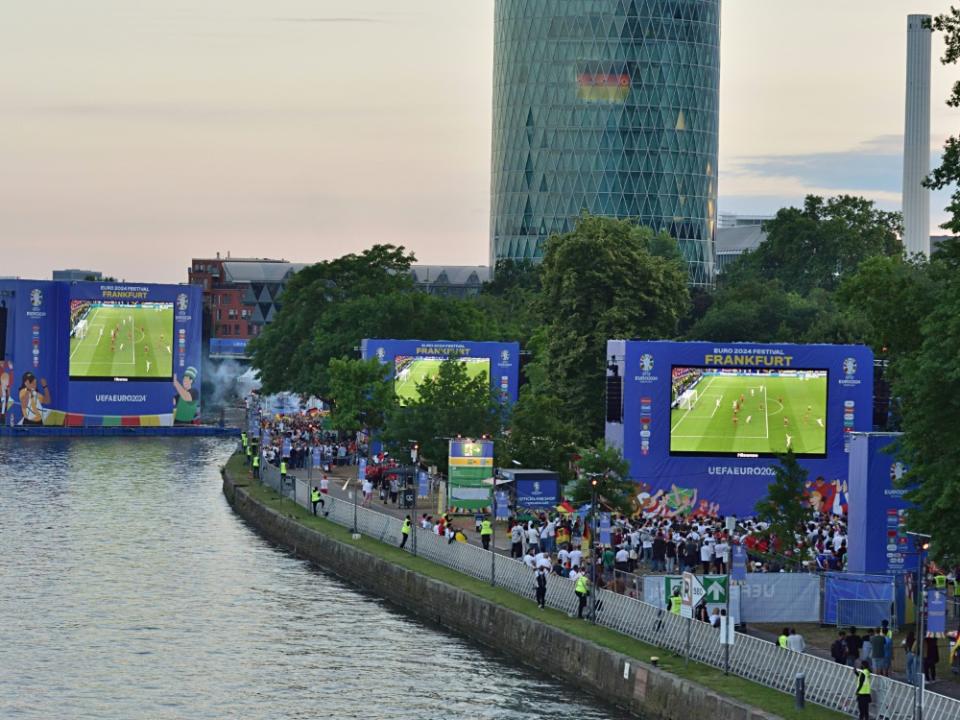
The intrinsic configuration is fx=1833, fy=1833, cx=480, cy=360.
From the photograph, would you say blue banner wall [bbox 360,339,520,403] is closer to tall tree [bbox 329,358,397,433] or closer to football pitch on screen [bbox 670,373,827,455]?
tall tree [bbox 329,358,397,433]

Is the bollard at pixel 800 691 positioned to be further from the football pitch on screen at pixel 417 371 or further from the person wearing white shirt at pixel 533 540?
the football pitch on screen at pixel 417 371

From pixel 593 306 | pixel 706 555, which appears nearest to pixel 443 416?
pixel 593 306

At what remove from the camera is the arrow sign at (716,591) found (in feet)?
132

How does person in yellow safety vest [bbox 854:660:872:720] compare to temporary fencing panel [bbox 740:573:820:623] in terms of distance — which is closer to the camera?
person in yellow safety vest [bbox 854:660:872:720]

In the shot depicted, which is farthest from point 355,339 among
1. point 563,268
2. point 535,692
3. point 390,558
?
point 535,692

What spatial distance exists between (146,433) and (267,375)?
10.8 meters

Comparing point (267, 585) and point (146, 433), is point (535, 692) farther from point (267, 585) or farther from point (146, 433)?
point (146, 433)

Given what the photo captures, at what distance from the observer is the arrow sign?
132 ft

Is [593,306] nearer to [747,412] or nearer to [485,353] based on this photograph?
[485,353]

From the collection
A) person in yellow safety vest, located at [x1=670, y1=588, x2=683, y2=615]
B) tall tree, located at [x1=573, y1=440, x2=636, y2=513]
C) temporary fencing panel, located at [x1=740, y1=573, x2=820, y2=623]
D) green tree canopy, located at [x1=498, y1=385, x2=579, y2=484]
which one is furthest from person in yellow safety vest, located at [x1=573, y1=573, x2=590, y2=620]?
green tree canopy, located at [x1=498, y1=385, x2=579, y2=484]

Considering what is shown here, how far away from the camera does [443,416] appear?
83.0m

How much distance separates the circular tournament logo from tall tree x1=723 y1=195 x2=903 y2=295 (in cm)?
10570

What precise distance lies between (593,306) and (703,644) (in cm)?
5549

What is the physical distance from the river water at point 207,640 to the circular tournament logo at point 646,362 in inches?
592
